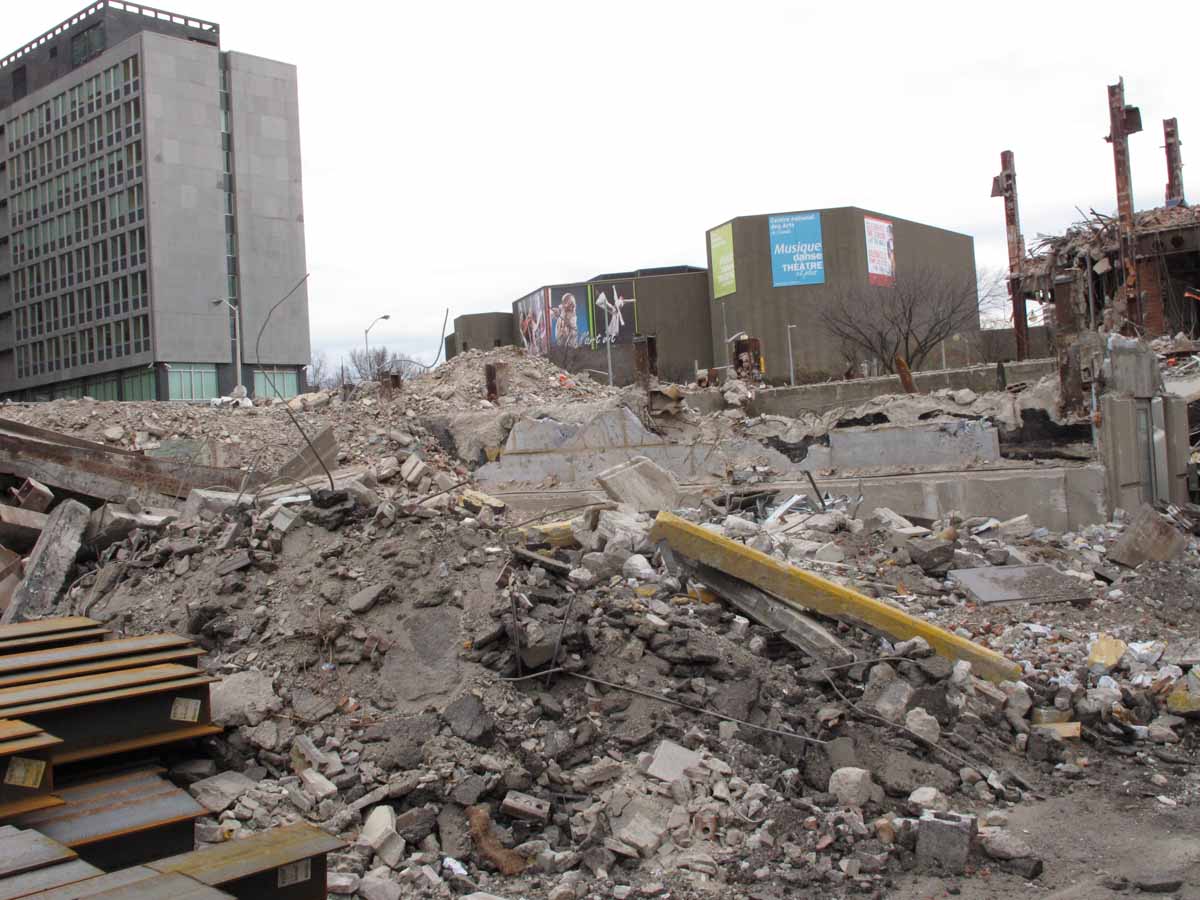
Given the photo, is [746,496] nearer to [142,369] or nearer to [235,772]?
[235,772]

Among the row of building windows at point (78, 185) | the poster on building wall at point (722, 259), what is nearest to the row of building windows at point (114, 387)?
the row of building windows at point (78, 185)

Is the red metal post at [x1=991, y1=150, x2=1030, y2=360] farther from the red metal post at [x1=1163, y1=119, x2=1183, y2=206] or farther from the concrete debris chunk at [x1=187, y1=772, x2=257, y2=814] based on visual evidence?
the concrete debris chunk at [x1=187, y1=772, x2=257, y2=814]

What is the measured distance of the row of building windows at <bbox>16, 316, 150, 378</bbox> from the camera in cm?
4569

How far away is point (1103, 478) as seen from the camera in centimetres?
1033

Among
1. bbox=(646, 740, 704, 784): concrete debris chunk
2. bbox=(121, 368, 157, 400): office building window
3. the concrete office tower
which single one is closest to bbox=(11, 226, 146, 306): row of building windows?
the concrete office tower

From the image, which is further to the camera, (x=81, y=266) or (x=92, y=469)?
Answer: (x=81, y=266)

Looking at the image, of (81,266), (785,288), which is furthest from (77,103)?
(785,288)

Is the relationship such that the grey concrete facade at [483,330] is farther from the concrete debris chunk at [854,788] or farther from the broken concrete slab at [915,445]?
the concrete debris chunk at [854,788]

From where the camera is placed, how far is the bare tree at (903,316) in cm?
3238

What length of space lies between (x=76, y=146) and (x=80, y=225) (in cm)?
375

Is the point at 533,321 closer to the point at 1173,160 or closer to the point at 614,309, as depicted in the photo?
the point at 614,309

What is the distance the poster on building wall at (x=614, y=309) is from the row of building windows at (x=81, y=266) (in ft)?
72.0

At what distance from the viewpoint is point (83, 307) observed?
48.2m

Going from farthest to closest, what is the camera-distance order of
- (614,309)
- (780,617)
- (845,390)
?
1. (614,309)
2. (845,390)
3. (780,617)
